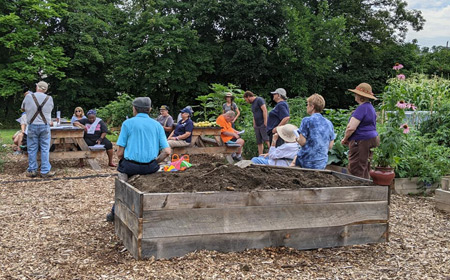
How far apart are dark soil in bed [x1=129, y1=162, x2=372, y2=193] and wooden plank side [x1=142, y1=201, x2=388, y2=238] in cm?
26

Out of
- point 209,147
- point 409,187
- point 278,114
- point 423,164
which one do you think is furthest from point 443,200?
point 209,147

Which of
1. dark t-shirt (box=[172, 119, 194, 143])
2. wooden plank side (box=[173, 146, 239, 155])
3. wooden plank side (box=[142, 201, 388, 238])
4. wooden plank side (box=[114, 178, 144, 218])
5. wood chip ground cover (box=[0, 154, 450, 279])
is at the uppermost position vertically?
dark t-shirt (box=[172, 119, 194, 143])

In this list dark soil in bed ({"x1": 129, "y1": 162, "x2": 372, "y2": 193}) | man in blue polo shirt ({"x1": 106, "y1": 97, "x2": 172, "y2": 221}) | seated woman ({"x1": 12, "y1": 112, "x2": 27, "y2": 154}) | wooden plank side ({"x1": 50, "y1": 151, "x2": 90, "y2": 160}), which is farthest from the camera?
seated woman ({"x1": 12, "y1": 112, "x2": 27, "y2": 154})

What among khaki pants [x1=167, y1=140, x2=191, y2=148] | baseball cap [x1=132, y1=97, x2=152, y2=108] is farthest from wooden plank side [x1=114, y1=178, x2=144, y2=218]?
khaki pants [x1=167, y1=140, x2=191, y2=148]

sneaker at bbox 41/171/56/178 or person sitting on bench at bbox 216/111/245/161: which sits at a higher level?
person sitting on bench at bbox 216/111/245/161

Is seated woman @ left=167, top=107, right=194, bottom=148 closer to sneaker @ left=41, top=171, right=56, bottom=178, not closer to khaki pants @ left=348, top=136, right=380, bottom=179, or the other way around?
sneaker @ left=41, top=171, right=56, bottom=178

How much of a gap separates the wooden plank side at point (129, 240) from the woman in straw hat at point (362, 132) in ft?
9.79

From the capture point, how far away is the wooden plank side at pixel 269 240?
3.48 meters

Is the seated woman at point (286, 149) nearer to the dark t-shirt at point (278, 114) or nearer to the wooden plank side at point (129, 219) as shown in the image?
the dark t-shirt at point (278, 114)

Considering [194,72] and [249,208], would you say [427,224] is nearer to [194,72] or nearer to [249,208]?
[249,208]

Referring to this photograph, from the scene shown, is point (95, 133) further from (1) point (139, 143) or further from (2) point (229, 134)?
(1) point (139, 143)

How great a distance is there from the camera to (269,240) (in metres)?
3.75

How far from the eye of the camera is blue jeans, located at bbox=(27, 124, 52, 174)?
7.62 m

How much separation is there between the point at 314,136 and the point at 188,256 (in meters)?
2.21
